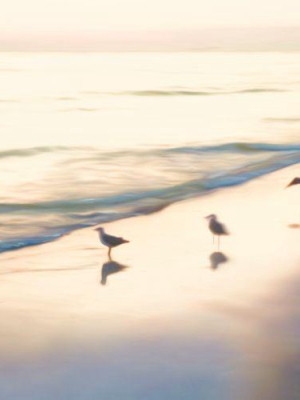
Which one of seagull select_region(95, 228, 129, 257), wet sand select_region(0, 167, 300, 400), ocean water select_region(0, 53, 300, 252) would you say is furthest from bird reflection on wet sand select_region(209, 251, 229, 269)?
ocean water select_region(0, 53, 300, 252)

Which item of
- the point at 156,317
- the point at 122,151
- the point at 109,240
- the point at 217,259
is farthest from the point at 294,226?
the point at 122,151

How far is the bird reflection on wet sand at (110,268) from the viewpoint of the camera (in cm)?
791

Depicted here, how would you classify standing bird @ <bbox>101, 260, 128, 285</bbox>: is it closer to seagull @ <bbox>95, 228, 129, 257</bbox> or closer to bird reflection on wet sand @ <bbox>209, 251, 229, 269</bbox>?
seagull @ <bbox>95, 228, 129, 257</bbox>

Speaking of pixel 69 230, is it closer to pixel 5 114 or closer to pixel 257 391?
pixel 257 391

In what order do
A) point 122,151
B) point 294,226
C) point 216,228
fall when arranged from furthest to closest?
1. point 122,151
2. point 294,226
3. point 216,228

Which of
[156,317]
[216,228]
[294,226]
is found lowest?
[156,317]

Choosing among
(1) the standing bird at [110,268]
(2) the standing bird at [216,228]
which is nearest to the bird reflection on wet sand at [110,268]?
(1) the standing bird at [110,268]

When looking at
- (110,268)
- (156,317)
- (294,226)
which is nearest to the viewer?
(156,317)

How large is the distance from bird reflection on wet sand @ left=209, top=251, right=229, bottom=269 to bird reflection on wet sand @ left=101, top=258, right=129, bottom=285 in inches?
31.5

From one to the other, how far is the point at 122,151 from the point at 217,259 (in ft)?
45.9

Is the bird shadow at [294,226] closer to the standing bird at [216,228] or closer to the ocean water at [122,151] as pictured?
the standing bird at [216,228]

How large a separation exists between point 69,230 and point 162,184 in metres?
5.06

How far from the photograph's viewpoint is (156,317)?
21.4 ft

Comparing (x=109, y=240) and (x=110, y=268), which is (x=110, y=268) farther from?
(x=109, y=240)
